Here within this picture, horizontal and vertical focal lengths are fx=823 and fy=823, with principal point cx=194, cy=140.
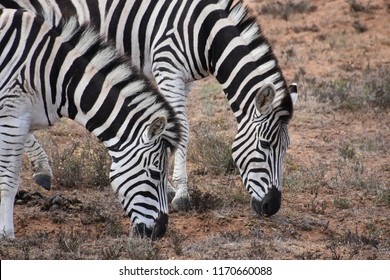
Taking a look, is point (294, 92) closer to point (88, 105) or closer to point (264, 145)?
point (264, 145)

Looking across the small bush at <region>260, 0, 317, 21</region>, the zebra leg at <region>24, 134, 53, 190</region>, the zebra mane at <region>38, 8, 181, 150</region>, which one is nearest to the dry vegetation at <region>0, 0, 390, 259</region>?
the zebra leg at <region>24, 134, 53, 190</region>

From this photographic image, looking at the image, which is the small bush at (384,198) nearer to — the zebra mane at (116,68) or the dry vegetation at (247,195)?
the dry vegetation at (247,195)

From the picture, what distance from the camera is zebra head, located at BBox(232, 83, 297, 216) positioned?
7.54 m

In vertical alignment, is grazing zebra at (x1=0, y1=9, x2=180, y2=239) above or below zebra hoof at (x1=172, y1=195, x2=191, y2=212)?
above

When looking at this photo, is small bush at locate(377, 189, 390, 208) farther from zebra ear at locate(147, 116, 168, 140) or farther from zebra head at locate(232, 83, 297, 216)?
zebra ear at locate(147, 116, 168, 140)

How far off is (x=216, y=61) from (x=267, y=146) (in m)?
1.12

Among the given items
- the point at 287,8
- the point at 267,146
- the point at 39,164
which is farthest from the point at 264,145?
the point at 287,8

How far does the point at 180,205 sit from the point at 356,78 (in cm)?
659

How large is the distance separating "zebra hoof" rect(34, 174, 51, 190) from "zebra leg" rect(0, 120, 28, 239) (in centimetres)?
180

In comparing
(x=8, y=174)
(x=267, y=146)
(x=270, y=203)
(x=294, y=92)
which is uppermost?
(x=294, y=92)

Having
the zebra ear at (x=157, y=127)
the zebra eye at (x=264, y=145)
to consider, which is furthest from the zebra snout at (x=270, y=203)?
the zebra ear at (x=157, y=127)

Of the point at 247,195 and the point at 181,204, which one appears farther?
the point at 247,195

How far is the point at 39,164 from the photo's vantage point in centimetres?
916

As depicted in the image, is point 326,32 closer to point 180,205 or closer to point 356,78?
point 356,78
